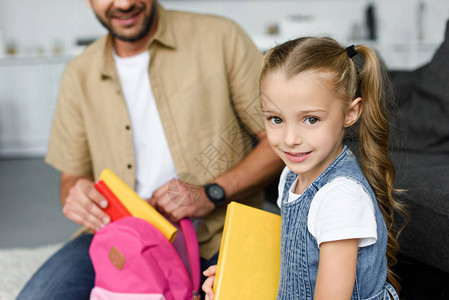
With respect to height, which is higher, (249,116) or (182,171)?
(249,116)

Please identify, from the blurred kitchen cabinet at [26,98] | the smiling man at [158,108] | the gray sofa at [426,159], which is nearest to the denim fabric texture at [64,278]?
the smiling man at [158,108]

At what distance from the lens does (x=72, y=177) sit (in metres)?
1.41

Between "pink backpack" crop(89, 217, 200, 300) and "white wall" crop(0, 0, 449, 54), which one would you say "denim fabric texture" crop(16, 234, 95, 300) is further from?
"white wall" crop(0, 0, 449, 54)

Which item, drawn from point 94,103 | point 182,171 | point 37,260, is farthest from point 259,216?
point 37,260

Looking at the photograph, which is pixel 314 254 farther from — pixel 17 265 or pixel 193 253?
pixel 17 265

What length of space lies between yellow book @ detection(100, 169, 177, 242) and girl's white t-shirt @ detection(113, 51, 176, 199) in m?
0.26

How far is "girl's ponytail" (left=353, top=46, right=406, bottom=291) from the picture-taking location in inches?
29.3

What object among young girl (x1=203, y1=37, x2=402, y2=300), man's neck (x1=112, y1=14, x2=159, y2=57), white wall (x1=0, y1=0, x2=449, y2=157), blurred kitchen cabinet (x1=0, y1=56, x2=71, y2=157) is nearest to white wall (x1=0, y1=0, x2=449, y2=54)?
white wall (x1=0, y1=0, x2=449, y2=157)

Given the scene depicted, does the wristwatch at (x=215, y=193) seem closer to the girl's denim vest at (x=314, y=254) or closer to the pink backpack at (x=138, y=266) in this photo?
the pink backpack at (x=138, y=266)

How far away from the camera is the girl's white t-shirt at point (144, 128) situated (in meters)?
1.28

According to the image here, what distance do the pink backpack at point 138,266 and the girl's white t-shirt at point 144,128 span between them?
0.35 metres

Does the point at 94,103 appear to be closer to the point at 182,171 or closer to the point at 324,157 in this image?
the point at 182,171

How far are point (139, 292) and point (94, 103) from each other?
65cm

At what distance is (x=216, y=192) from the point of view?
1098 mm
